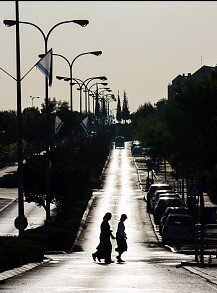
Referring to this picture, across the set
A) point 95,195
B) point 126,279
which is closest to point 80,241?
point 126,279

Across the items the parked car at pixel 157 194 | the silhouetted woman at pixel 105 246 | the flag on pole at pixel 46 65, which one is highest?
the flag on pole at pixel 46 65

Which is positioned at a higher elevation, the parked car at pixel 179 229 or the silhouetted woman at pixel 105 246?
the silhouetted woman at pixel 105 246

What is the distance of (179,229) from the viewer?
5150 cm

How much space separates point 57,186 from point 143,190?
127ft

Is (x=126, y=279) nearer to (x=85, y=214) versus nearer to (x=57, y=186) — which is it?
(x=57, y=186)

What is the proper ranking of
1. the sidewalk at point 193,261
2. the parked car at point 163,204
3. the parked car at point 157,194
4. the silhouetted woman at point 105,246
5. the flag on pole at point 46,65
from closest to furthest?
1. the sidewalk at point 193,261
2. the silhouetted woman at point 105,246
3. the flag on pole at point 46,65
4. the parked car at point 163,204
5. the parked car at point 157,194

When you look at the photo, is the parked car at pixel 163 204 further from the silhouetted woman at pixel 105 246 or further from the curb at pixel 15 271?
the curb at pixel 15 271

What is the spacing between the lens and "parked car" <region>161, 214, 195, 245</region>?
168ft

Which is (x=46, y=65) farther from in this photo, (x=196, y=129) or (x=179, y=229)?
(x=196, y=129)

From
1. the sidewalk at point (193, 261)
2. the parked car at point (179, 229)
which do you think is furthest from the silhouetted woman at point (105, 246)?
the parked car at point (179, 229)

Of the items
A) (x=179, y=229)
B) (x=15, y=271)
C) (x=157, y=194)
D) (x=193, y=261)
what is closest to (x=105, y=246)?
(x=193, y=261)

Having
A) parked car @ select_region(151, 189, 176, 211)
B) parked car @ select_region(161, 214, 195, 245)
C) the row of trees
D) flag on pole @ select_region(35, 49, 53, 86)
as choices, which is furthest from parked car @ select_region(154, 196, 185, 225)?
flag on pole @ select_region(35, 49, 53, 86)

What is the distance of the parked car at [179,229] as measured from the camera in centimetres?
5128

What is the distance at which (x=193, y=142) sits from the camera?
58000 millimetres
